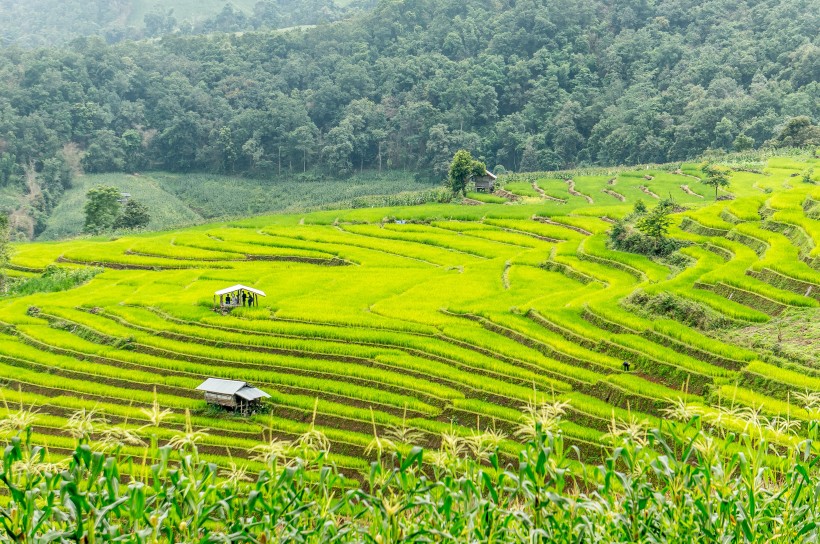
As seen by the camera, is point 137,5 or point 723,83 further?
point 137,5

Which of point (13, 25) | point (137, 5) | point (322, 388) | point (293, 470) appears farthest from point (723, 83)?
point (13, 25)

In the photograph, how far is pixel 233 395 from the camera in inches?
885

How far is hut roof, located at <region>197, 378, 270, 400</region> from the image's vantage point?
22500mm

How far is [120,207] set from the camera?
6806 cm

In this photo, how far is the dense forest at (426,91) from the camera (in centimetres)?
7731

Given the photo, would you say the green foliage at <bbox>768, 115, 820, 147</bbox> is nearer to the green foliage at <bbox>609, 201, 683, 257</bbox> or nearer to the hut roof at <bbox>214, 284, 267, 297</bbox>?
the green foliage at <bbox>609, 201, 683, 257</bbox>

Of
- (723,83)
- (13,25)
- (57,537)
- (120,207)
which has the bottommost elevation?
(120,207)

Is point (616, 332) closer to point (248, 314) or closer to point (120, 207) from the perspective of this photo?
point (248, 314)

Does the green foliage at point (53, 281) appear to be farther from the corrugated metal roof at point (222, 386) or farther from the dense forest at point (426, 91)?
the dense forest at point (426, 91)

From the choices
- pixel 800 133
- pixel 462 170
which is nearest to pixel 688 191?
pixel 800 133

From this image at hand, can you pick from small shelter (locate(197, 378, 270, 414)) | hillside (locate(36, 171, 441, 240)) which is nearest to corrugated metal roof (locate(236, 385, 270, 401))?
small shelter (locate(197, 378, 270, 414))

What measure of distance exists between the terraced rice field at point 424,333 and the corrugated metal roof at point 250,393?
2.22 ft

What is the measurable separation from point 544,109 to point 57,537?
82982 mm

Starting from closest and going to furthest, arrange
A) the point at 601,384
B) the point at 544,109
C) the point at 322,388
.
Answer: the point at 601,384, the point at 322,388, the point at 544,109
